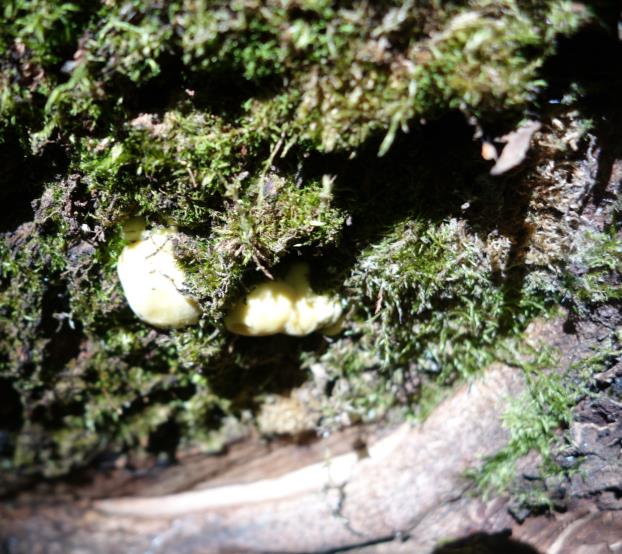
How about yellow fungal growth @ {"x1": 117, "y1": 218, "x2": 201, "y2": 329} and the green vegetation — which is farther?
yellow fungal growth @ {"x1": 117, "y1": 218, "x2": 201, "y2": 329}

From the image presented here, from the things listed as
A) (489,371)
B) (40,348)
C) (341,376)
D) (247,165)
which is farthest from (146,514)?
(247,165)

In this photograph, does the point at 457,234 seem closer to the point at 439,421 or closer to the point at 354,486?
the point at 439,421

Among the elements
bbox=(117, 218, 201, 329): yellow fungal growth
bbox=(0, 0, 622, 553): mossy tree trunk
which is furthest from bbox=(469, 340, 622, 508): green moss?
bbox=(117, 218, 201, 329): yellow fungal growth

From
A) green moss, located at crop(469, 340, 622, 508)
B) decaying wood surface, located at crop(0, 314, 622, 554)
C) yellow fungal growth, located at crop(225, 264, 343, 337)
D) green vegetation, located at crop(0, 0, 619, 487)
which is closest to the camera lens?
green vegetation, located at crop(0, 0, 619, 487)

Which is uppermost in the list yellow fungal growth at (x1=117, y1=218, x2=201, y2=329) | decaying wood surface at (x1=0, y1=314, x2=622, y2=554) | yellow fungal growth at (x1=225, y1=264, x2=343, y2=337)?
yellow fungal growth at (x1=117, y1=218, x2=201, y2=329)

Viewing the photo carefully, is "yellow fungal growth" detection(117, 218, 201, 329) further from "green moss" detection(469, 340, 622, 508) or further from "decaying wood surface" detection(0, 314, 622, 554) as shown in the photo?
"green moss" detection(469, 340, 622, 508)

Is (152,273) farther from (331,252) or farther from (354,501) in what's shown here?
(354,501)

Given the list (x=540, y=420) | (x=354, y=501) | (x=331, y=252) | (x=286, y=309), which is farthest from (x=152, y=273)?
(x=540, y=420)
